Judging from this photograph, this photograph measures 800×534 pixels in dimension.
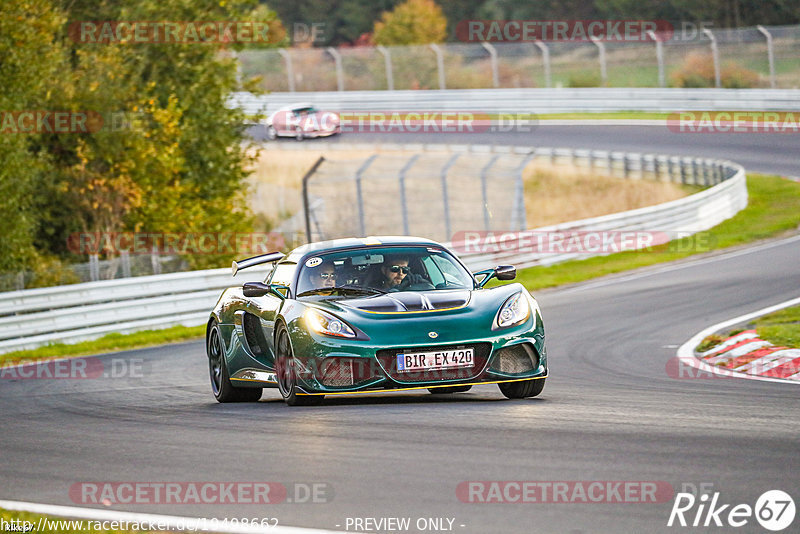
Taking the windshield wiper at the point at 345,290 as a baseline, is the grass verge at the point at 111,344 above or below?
below

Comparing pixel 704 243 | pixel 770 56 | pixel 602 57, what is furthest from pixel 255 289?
pixel 602 57

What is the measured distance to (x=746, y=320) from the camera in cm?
1516

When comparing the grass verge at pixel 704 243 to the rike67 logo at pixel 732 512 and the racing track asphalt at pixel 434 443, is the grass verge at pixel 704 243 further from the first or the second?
the rike67 logo at pixel 732 512

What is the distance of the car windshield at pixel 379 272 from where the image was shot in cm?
980

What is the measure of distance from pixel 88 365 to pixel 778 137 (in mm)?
29963

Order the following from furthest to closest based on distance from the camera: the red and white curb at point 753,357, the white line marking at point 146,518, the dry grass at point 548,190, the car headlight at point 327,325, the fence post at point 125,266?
the dry grass at point 548,190 → the fence post at point 125,266 → the red and white curb at point 753,357 → the car headlight at point 327,325 → the white line marking at point 146,518

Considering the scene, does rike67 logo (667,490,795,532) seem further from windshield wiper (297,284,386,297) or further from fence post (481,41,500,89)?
fence post (481,41,500,89)

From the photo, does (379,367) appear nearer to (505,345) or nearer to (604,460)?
(505,345)

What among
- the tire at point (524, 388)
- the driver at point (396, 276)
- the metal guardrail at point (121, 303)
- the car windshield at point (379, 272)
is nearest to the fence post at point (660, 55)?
the metal guardrail at point (121, 303)

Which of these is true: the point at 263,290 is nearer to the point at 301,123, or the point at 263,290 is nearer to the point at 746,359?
the point at 746,359

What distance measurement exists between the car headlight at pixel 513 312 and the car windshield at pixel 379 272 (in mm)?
722

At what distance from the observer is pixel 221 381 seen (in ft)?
36.0

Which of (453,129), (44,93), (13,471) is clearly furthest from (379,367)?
(453,129)

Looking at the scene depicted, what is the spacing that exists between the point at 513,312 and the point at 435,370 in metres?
0.82
